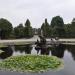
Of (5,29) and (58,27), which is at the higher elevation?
(58,27)

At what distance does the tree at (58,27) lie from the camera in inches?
3536

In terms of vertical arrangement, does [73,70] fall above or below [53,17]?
below

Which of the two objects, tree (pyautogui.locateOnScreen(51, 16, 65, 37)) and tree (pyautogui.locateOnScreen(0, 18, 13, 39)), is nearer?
tree (pyautogui.locateOnScreen(0, 18, 13, 39))

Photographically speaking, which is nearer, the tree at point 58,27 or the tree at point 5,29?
the tree at point 5,29

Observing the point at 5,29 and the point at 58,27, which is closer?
the point at 5,29

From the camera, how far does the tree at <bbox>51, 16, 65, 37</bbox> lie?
89812mm

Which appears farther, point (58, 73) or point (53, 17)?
point (53, 17)

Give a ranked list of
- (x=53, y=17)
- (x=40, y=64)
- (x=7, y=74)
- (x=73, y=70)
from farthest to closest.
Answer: (x=53, y=17) < (x=40, y=64) < (x=73, y=70) < (x=7, y=74)

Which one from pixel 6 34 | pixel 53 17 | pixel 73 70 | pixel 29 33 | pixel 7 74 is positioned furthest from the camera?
pixel 53 17

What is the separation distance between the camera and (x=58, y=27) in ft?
309

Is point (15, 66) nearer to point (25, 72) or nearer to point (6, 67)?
point (6, 67)

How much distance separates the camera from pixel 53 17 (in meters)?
107

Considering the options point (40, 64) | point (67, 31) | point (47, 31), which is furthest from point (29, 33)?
point (40, 64)

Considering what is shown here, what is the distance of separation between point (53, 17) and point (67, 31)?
18285mm
